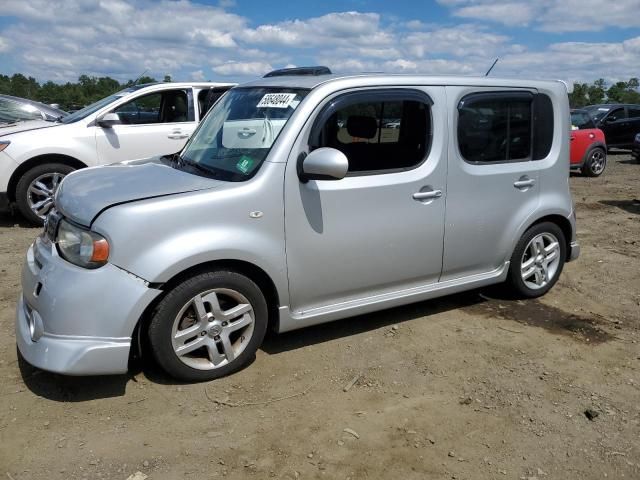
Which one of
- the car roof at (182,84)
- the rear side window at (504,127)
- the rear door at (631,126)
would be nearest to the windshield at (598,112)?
the rear door at (631,126)

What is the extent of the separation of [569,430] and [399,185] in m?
1.82

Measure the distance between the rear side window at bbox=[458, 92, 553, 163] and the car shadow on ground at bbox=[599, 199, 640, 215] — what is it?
5155 mm

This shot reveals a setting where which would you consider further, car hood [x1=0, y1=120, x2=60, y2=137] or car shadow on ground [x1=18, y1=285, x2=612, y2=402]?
car hood [x1=0, y1=120, x2=60, y2=137]

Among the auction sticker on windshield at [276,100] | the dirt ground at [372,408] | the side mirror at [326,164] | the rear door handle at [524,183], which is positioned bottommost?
the dirt ground at [372,408]

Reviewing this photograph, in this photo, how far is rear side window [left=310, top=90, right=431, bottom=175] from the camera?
12.7ft

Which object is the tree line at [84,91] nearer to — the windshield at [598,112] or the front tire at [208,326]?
the windshield at [598,112]

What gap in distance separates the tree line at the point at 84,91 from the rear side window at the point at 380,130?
16.5 meters

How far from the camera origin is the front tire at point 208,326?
10.8ft

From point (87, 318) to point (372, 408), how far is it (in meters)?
1.65

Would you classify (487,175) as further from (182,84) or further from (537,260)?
(182,84)

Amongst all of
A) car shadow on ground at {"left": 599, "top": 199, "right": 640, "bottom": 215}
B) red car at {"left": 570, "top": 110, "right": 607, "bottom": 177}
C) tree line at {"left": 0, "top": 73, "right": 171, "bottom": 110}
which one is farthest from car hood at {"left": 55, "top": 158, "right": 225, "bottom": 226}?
tree line at {"left": 0, "top": 73, "right": 171, "bottom": 110}

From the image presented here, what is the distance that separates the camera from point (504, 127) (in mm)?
4520

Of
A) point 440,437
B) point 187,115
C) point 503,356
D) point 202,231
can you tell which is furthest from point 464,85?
point 187,115

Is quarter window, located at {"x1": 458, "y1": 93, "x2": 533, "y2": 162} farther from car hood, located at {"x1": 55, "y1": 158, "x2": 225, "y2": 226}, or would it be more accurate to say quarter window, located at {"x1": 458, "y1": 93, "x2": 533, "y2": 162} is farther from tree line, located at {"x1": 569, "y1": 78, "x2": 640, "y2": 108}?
tree line, located at {"x1": 569, "y1": 78, "x2": 640, "y2": 108}
